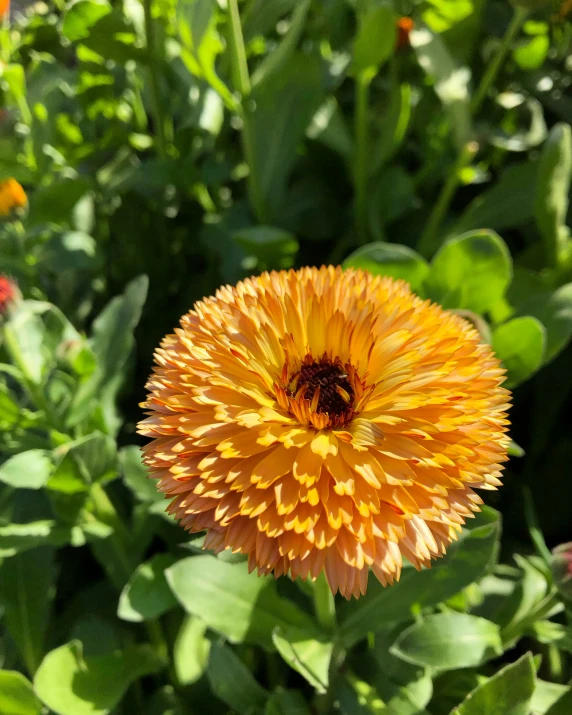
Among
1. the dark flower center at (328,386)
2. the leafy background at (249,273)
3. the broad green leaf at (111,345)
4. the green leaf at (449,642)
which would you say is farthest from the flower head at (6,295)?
the green leaf at (449,642)

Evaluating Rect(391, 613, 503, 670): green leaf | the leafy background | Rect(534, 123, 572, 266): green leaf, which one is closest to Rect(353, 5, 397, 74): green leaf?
the leafy background

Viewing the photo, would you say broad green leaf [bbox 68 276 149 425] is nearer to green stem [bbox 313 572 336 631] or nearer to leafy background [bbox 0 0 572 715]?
leafy background [bbox 0 0 572 715]

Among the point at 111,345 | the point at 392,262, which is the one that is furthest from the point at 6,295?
the point at 392,262

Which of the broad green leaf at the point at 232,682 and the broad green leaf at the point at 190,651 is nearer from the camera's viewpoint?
the broad green leaf at the point at 232,682

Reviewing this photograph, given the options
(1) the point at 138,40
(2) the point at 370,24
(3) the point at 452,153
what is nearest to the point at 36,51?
(1) the point at 138,40

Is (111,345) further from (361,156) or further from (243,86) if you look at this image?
(361,156)

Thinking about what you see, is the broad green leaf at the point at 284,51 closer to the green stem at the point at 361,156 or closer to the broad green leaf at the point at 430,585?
the green stem at the point at 361,156
